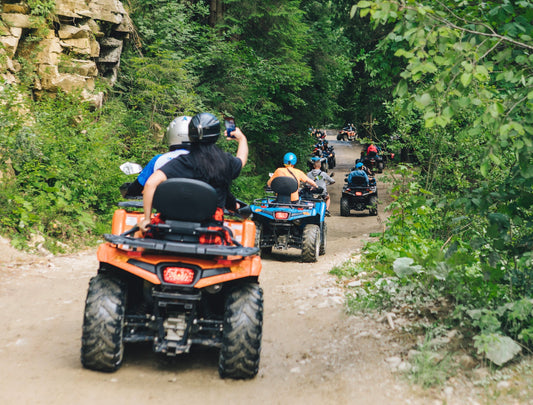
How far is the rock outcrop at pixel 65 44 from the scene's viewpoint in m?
12.2

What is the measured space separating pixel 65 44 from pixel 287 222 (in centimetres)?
764

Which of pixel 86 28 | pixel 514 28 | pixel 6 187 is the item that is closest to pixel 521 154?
pixel 514 28

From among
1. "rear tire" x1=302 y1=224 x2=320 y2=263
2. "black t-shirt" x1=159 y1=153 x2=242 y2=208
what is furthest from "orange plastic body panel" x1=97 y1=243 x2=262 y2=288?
"rear tire" x1=302 y1=224 x2=320 y2=263

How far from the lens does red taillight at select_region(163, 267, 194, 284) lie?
4.32 m

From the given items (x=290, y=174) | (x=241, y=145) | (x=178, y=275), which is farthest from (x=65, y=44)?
(x=178, y=275)

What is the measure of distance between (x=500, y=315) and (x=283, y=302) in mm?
3399

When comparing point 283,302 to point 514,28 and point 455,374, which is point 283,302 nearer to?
point 455,374

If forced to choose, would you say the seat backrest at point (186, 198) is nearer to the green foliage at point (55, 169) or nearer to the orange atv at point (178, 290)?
the orange atv at point (178, 290)

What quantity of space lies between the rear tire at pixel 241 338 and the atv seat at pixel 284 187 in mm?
6613

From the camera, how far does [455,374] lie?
4.25 metres

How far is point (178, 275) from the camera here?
4.34 meters

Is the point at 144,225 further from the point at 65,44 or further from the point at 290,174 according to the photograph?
the point at 65,44

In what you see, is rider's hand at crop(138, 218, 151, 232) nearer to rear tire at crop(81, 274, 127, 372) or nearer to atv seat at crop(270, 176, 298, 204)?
rear tire at crop(81, 274, 127, 372)

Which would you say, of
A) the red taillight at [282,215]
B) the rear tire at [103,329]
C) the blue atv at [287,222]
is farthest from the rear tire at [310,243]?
the rear tire at [103,329]
